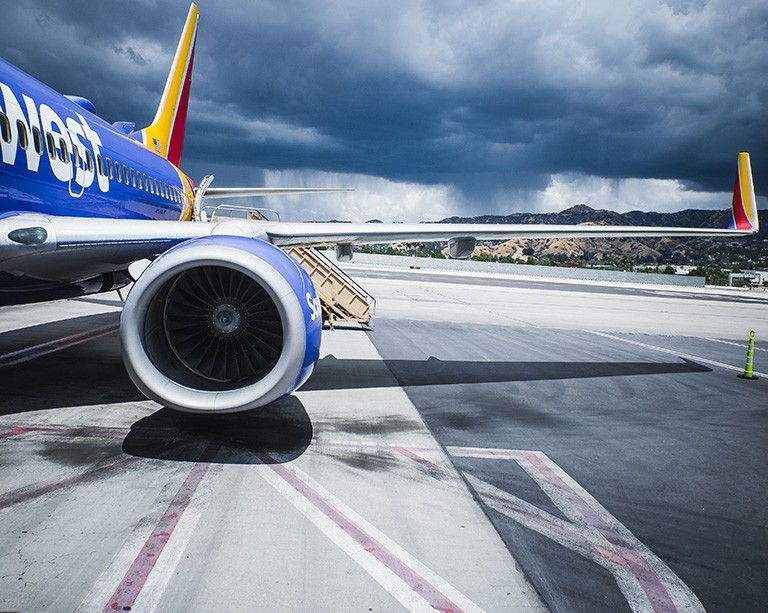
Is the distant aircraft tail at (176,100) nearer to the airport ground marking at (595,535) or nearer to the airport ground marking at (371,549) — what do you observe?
the airport ground marking at (371,549)

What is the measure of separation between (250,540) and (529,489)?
106 inches

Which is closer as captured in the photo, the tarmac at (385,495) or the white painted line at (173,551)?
the white painted line at (173,551)

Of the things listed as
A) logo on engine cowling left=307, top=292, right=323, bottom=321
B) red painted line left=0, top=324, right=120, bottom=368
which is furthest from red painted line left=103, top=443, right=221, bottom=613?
red painted line left=0, top=324, right=120, bottom=368

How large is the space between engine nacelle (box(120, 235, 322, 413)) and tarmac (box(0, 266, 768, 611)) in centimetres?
72

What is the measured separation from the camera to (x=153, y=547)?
13.1 ft

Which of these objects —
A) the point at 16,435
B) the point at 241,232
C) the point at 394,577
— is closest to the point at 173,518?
the point at 394,577

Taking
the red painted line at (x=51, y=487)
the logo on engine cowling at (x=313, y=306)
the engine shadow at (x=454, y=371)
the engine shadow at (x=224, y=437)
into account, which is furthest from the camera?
the engine shadow at (x=454, y=371)

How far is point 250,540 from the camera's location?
4148 mm

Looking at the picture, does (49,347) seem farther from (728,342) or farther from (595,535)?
(728,342)

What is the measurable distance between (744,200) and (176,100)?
15.5 meters

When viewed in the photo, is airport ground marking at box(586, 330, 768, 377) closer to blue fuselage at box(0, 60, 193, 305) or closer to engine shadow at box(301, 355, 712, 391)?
engine shadow at box(301, 355, 712, 391)

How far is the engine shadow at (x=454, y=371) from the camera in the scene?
9.78m

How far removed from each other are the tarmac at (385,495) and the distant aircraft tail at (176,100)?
27.7 feet

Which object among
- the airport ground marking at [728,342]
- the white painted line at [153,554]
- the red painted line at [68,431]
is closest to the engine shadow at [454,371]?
the red painted line at [68,431]
